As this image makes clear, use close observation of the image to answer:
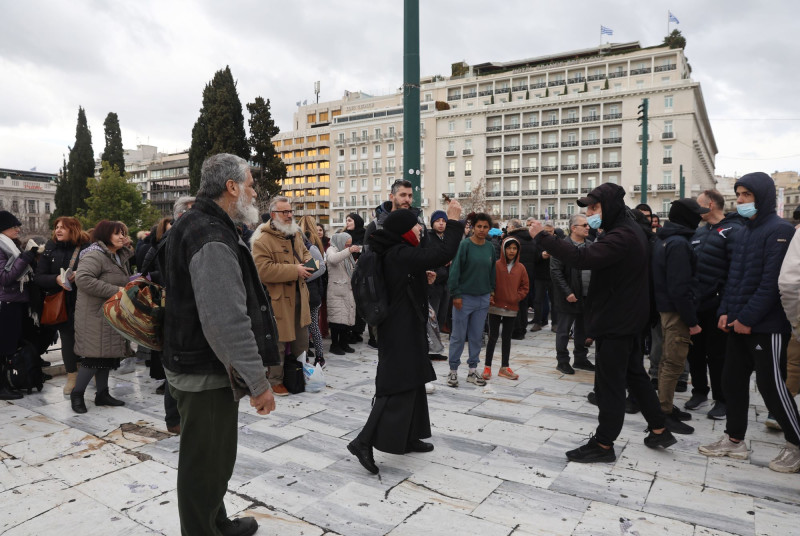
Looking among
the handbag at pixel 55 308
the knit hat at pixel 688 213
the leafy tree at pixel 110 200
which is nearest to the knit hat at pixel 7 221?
the handbag at pixel 55 308

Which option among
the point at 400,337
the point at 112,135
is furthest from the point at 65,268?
the point at 112,135

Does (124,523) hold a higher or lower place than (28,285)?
lower

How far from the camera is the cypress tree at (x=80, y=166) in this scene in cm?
4684

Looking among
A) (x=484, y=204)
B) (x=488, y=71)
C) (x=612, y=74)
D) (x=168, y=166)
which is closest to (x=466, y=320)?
(x=484, y=204)

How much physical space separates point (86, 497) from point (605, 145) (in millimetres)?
67977

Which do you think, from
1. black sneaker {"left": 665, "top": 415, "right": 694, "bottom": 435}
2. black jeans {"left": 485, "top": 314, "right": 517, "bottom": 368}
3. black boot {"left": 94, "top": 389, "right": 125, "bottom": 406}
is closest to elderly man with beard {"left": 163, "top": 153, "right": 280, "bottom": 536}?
black boot {"left": 94, "top": 389, "right": 125, "bottom": 406}

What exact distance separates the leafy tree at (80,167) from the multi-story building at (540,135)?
37.1m

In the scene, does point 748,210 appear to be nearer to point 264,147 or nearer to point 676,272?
point 676,272

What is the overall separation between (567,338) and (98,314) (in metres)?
5.58

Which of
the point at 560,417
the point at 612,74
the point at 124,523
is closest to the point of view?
the point at 124,523

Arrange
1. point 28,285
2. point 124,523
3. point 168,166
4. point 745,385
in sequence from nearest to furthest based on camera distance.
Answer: point 124,523
point 745,385
point 28,285
point 168,166

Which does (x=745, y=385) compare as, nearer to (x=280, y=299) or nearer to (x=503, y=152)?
(x=280, y=299)

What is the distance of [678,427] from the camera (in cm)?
458

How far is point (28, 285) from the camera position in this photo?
5.54 metres
